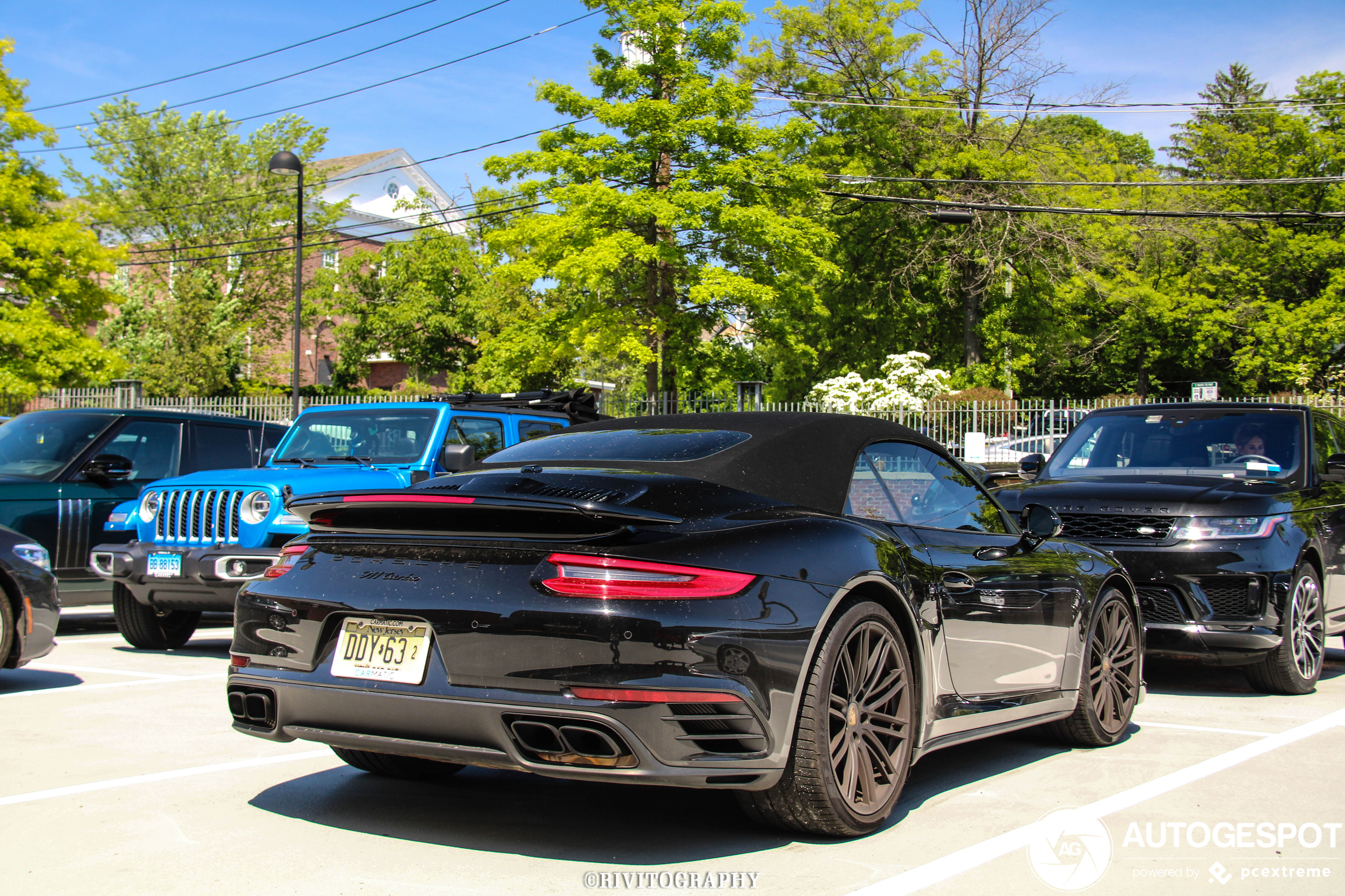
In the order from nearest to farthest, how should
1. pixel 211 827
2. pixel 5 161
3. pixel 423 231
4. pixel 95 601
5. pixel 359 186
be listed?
pixel 211 827
pixel 95 601
pixel 5 161
pixel 423 231
pixel 359 186

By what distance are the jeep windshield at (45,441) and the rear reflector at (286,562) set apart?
675 centimetres

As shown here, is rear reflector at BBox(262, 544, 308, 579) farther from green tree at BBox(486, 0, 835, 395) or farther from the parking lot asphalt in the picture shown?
green tree at BBox(486, 0, 835, 395)

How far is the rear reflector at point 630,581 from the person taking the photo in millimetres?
3400

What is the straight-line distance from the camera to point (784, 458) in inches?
170

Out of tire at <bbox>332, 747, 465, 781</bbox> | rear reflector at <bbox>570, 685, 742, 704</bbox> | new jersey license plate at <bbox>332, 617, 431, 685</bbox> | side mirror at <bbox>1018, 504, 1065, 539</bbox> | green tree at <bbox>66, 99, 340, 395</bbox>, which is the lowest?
tire at <bbox>332, 747, 465, 781</bbox>

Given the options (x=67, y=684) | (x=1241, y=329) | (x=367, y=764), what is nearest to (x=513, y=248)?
(x=67, y=684)

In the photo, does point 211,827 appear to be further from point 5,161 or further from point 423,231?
point 423,231

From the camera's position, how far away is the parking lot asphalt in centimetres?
352

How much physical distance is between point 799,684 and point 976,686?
1.33m

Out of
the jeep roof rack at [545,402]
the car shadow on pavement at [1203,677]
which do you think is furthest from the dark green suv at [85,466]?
the car shadow on pavement at [1203,677]

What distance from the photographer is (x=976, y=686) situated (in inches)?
181

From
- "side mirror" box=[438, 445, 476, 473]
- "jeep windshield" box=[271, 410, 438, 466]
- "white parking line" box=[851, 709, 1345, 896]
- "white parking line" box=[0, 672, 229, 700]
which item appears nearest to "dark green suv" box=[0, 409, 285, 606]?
"jeep windshield" box=[271, 410, 438, 466]

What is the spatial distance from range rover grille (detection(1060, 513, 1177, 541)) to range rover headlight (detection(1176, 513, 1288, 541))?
96 mm

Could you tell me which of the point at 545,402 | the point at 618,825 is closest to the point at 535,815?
the point at 618,825
